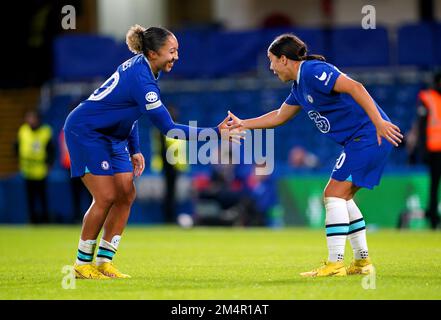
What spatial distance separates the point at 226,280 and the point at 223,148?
10.3m

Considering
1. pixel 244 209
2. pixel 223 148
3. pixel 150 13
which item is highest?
pixel 150 13

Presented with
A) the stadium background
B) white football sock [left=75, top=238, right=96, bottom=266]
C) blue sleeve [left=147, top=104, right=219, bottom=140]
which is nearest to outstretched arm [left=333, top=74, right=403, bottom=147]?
blue sleeve [left=147, top=104, right=219, bottom=140]

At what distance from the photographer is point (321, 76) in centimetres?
747

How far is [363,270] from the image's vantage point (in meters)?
7.77

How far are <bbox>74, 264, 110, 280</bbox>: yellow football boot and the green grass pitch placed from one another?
6.3 inches

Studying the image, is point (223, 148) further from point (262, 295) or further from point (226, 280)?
point (262, 295)

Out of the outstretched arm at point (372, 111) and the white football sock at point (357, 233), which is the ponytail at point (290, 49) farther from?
the white football sock at point (357, 233)

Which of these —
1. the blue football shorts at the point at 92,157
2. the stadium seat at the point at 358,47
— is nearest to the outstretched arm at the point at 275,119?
the blue football shorts at the point at 92,157

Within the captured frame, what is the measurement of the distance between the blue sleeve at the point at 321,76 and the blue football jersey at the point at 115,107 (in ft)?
4.00

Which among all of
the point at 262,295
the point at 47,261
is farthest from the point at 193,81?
the point at 262,295

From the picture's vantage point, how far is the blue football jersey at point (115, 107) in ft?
24.6

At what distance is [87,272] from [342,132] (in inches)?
93.1

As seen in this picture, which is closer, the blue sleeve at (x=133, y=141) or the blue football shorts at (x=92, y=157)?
the blue football shorts at (x=92, y=157)

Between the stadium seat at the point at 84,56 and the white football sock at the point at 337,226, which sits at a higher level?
the stadium seat at the point at 84,56
